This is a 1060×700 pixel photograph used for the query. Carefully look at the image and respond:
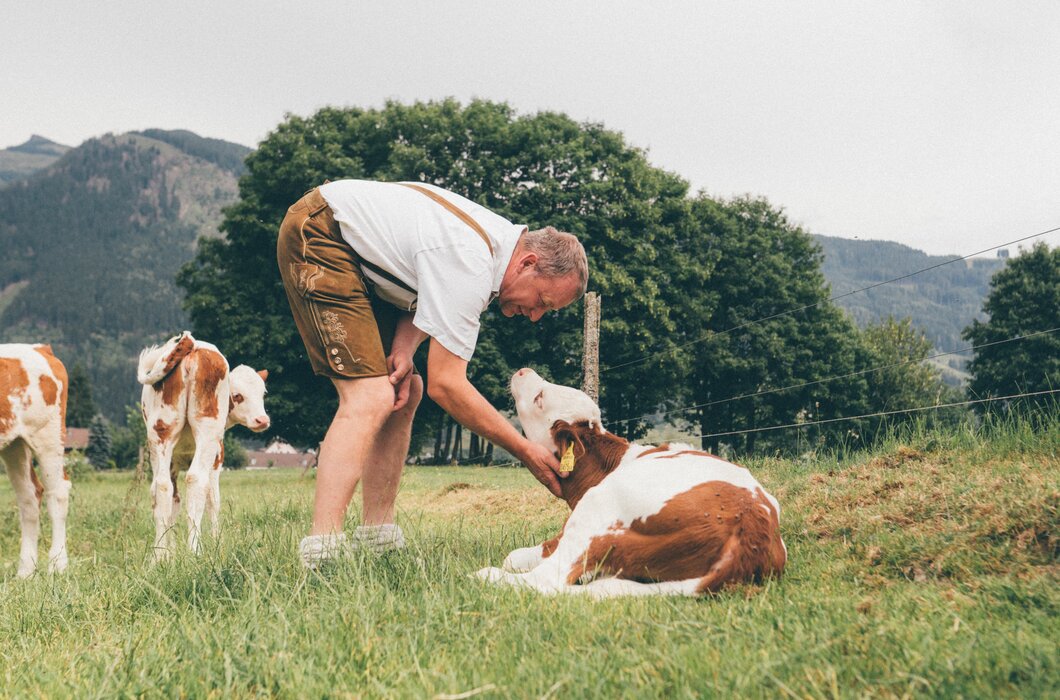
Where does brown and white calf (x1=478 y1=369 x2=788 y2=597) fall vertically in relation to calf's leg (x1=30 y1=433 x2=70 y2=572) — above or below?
above

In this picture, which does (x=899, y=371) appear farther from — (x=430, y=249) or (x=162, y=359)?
(x=430, y=249)

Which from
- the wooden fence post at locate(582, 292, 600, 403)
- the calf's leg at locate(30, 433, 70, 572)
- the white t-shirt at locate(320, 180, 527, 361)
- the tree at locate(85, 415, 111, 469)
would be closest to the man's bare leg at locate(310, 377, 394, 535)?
the white t-shirt at locate(320, 180, 527, 361)

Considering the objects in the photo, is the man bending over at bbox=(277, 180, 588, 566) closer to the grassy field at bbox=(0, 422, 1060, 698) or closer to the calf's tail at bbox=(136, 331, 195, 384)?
the grassy field at bbox=(0, 422, 1060, 698)

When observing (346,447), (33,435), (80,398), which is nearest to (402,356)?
(346,447)

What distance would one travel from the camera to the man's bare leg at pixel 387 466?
15.5 ft

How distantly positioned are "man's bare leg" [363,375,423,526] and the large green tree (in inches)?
755

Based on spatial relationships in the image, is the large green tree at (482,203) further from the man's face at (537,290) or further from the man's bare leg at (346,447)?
the man's bare leg at (346,447)

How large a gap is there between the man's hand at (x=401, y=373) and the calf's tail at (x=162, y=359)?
202cm

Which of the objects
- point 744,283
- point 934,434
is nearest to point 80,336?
point 744,283

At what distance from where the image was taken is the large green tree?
979 inches

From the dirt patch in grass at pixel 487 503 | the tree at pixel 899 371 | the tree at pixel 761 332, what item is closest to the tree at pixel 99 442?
the tree at pixel 761 332

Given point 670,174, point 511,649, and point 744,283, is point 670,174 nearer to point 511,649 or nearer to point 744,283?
point 744,283

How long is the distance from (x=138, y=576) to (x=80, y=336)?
189m

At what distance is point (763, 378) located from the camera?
32094mm
